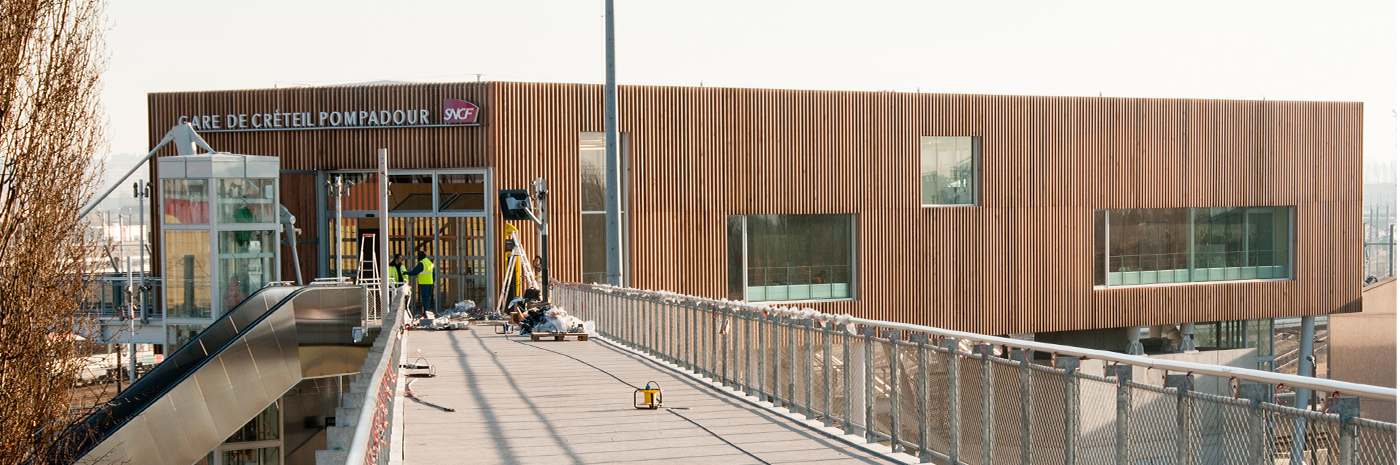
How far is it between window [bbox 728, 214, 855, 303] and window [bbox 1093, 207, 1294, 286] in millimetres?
9015

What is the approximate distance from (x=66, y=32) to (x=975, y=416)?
19295mm

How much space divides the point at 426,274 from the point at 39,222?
10.9 m

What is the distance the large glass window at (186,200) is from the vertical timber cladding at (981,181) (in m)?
7.52

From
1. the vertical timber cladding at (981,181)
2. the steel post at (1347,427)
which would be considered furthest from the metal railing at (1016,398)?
the vertical timber cladding at (981,181)

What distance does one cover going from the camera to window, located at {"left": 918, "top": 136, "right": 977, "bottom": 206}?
3775 cm

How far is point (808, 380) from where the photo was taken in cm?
1295

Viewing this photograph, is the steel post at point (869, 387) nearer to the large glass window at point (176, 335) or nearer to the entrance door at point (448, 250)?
the large glass window at point (176, 335)

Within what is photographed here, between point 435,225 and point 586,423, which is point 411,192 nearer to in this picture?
point 435,225

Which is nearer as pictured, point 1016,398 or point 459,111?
point 1016,398

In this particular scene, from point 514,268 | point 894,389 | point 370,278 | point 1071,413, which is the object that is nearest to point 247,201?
point 370,278

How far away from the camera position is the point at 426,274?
3050 cm

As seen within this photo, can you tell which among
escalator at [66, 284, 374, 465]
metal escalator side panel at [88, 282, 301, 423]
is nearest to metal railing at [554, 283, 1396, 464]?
escalator at [66, 284, 374, 465]

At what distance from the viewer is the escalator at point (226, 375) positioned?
65.4 ft

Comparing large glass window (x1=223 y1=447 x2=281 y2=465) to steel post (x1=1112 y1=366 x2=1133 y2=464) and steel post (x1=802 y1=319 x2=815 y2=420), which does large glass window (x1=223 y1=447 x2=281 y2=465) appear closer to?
steel post (x1=802 y1=319 x2=815 y2=420)
